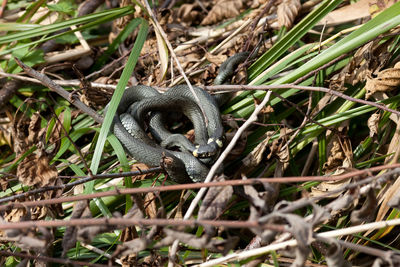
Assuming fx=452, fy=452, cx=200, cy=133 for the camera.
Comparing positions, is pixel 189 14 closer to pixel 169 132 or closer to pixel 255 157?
pixel 169 132

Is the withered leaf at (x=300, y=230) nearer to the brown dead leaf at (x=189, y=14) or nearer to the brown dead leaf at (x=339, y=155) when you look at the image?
the brown dead leaf at (x=339, y=155)

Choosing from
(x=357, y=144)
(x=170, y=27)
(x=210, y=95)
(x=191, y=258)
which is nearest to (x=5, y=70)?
(x=170, y=27)

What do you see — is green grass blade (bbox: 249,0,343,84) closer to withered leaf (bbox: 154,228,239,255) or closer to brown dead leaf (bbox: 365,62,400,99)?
brown dead leaf (bbox: 365,62,400,99)

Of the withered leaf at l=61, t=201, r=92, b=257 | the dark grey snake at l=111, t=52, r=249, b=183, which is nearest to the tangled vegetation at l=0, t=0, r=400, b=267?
the withered leaf at l=61, t=201, r=92, b=257

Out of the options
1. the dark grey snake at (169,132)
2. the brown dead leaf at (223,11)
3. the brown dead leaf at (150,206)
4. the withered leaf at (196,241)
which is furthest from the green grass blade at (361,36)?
the withered leaf at (196,241)

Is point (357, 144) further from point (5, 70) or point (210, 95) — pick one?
point (5, 70)

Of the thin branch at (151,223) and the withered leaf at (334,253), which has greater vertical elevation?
the thin branch at (151,223)
